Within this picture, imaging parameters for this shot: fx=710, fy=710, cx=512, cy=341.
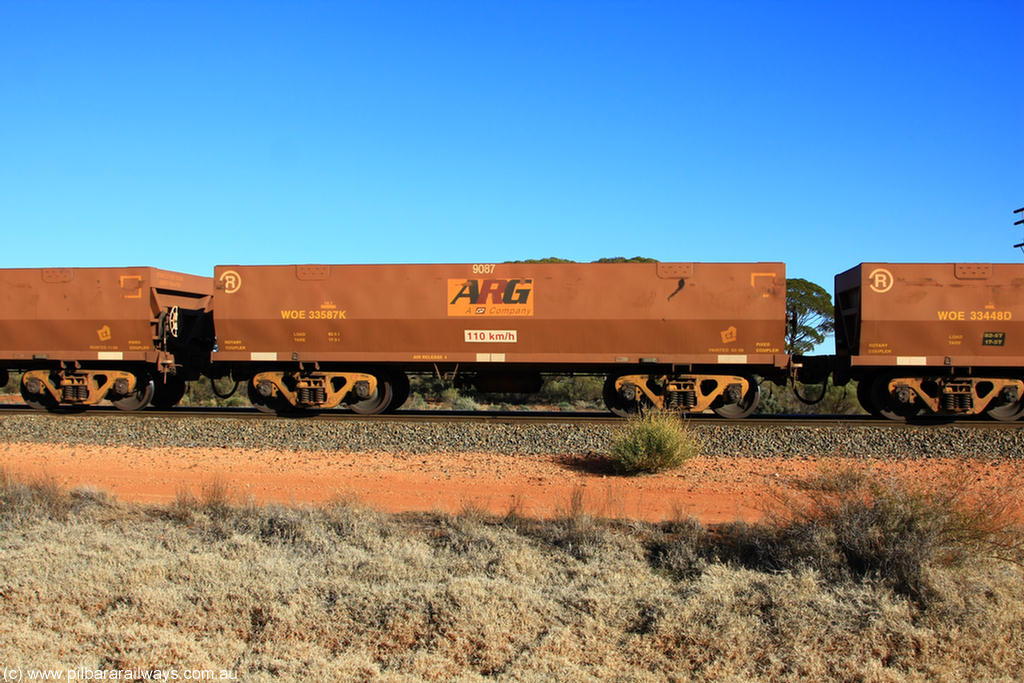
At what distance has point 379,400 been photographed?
15258 millimetres

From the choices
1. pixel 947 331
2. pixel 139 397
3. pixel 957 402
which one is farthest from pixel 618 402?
pixel 139 397

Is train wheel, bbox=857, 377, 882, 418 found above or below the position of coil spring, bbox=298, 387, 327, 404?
above

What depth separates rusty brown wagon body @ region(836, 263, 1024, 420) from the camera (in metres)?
13.5

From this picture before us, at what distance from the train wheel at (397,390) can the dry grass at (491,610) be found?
A: 29.3ft

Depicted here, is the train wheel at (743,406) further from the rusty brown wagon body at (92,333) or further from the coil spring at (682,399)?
the rusty brown wagon body at (92,333)

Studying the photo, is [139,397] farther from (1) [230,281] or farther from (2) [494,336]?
(2) [494,336]

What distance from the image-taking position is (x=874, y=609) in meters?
4.80

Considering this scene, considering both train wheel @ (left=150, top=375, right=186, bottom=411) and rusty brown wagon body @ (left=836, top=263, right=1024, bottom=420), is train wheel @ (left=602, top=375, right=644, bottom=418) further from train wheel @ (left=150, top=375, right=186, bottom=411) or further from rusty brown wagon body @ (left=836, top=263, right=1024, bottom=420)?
train wheel @ (left=150, top=375, right=186, bottom=411)

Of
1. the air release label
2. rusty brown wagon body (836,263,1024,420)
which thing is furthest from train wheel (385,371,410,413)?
rusty brown wagon body (836,263,1024,420)

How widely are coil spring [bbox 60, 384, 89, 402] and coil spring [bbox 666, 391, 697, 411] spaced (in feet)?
41.3

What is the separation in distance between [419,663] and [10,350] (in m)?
15.7

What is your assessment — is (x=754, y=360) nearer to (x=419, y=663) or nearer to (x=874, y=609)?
(x=874, y=609)

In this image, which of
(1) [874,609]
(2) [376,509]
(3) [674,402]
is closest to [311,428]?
(2) [376,509]

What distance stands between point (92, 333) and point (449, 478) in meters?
10.2
